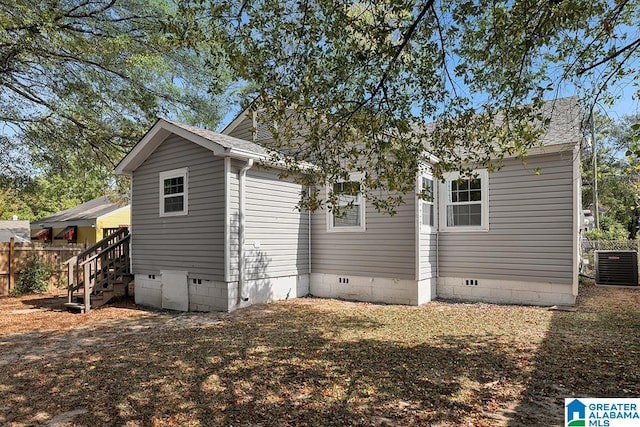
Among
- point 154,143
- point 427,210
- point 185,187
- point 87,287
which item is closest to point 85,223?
point 87,287

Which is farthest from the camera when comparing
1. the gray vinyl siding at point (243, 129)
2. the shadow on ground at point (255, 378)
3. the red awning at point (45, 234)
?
the red awning at point (45, 234)

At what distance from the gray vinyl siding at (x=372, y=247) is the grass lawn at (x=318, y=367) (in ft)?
4.55

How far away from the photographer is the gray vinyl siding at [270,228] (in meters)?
8.49

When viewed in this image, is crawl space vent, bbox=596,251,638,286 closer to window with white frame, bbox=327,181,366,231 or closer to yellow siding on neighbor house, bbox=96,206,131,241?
window with white frame, bbox=327,181,366,231

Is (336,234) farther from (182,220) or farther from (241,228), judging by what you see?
(182,220)

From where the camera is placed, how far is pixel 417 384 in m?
4.04

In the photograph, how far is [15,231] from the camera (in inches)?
875

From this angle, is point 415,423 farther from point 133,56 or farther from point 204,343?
point 133,56

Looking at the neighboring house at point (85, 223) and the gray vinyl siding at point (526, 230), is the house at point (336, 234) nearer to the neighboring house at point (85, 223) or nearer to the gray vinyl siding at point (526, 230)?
the gray vinyl siding at point (526, 230)

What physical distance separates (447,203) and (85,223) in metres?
18.9

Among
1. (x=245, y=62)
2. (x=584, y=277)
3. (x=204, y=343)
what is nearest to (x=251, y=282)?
(x=204, y=343)

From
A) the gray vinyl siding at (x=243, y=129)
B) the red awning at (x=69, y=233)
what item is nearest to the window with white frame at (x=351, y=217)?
the gray vinyl siding at (x=243, y=129)

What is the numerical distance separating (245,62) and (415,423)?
442 cm

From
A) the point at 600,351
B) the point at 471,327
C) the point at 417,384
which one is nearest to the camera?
the point at 417,384
